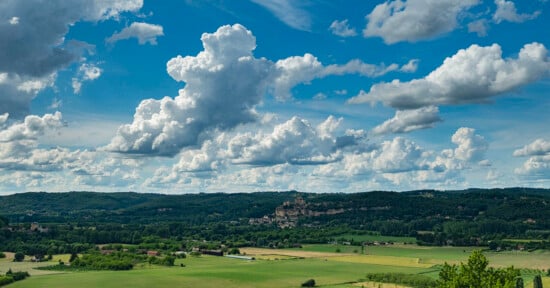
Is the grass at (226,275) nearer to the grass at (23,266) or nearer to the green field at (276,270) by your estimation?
the green field at (276,270)

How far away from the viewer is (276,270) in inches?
5531

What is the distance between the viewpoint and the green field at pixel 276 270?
117250 mm

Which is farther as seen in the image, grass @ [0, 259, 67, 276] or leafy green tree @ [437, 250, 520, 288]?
grass @ [0, 259, 67, 276]

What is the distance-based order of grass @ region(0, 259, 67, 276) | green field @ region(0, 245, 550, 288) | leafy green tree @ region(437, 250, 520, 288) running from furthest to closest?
grass @ region(0, 259, 67, 276)
green field @ region(0, 245, 550, 288)
leafy green tree @ region(437, 250, 520, 288)

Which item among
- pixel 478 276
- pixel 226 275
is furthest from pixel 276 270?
pixel 478 276

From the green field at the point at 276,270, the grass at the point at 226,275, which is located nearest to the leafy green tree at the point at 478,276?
the green field at the point at 276,270

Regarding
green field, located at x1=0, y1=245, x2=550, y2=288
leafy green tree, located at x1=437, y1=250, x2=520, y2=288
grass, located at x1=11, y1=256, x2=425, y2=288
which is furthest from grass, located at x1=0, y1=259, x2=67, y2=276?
leafy green tree, located at x1=437, y1=250, x2=520, y2=288

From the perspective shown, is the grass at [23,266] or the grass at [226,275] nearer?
the grass at [226,275]

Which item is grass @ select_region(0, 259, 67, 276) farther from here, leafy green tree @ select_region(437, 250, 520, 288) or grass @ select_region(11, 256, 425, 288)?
leafy green tree @ select_region(437, 250, 520, 288)

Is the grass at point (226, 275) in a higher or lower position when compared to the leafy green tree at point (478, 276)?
lower

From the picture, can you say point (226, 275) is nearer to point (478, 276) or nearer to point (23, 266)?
point (23, 266)

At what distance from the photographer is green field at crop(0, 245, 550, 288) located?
117 metres

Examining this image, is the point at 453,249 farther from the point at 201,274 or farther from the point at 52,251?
the point at 52,251

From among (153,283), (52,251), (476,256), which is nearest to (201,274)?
(153,283)
